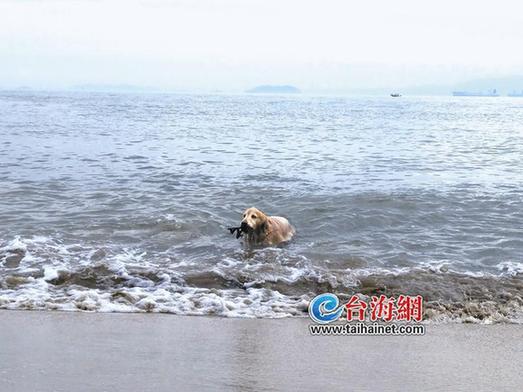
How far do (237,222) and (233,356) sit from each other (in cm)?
773

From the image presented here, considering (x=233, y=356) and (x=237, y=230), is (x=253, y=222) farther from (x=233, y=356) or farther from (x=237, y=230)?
(x=233, y=356)

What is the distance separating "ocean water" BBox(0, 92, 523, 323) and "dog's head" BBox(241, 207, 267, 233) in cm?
41

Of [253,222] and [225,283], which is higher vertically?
[253,222]

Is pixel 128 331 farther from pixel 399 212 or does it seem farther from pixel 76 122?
pixel 76 122

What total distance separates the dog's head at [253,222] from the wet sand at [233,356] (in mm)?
4248

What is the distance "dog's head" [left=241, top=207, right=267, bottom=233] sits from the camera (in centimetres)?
1061

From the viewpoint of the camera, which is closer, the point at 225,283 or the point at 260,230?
the point at 225,283

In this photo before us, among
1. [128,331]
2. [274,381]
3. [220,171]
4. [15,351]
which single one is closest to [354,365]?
[274,381]

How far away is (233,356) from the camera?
5.22m

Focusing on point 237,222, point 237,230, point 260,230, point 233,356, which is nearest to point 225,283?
point 237,230

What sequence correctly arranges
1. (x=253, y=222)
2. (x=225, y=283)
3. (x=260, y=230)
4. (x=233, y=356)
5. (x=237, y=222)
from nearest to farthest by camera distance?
(x=233, y=356), (x=225, y=283), (x=253, y=222), (x=260, y=230), (x=237, y=222)

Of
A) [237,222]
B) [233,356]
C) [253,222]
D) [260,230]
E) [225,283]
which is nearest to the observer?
[233,356]

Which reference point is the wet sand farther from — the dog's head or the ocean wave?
the dog's head

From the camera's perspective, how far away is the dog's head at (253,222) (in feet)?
34.8
